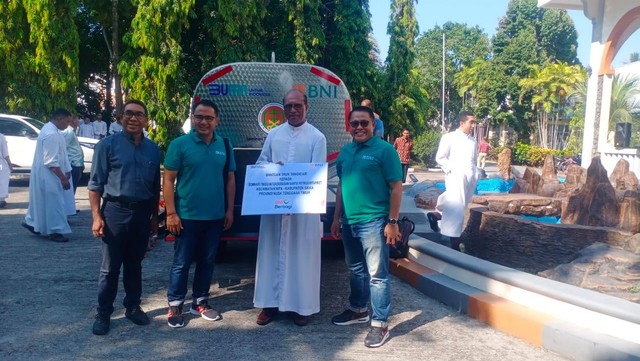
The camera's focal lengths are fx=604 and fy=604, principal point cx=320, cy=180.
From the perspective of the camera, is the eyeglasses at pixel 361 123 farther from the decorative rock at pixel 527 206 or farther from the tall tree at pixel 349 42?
the tall tree at pixel 349 42

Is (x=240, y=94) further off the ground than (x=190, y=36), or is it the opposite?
(x=190, y=36)

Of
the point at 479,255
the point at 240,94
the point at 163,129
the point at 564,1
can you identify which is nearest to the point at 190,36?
the point at 163,129

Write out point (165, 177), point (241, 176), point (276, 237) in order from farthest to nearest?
point (241, 176) < point (276, 237) < point (165, 177)

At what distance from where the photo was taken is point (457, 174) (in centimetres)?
710

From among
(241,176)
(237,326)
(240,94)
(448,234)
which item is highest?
(240,94)

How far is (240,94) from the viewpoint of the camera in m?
6.69

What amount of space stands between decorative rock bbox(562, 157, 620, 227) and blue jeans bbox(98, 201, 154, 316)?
4481 mm

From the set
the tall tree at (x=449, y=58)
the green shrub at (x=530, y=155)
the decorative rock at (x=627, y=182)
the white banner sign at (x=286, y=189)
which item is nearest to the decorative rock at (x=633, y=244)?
the white banner sign at (x=286, y=189)

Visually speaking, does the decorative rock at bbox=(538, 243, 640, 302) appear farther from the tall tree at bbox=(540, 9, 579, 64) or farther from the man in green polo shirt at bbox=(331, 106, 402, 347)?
the tall tree at bbox=(540, 9, 579, 64)

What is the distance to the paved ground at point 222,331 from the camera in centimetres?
434

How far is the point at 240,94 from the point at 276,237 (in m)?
2.27

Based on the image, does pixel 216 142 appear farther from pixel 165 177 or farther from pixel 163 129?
pixel 163 129

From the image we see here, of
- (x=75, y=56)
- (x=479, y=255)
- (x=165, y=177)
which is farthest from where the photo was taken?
(x=75, y=56)

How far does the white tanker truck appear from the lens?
21.8ft
